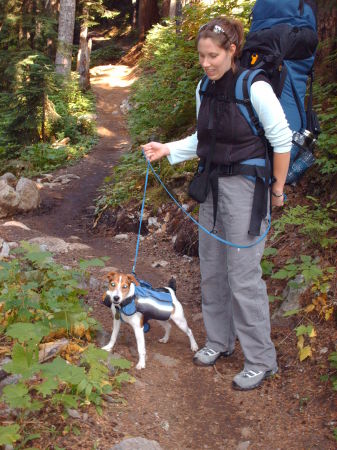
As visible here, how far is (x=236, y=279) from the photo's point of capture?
371cm

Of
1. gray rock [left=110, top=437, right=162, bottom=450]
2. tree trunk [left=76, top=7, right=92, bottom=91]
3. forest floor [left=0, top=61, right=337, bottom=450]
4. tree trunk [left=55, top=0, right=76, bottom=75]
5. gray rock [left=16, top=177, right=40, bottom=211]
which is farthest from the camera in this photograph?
tree trunk [left=76, top=7, right=92, bottom=91]

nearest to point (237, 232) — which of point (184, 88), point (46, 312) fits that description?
point (46, 312)

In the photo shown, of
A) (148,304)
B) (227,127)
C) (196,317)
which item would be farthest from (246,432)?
(227,127)

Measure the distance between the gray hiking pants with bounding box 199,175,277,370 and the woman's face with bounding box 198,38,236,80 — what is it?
2.45 feet

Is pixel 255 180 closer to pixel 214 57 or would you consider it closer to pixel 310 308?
pixel 214 57

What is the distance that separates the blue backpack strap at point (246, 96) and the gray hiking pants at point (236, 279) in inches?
16.4

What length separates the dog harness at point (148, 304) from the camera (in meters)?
3.93

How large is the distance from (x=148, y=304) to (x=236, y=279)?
789 millimetres

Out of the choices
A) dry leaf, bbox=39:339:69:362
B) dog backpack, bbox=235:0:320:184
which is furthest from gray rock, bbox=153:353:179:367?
dog backpack, bbox=235:0:320:184

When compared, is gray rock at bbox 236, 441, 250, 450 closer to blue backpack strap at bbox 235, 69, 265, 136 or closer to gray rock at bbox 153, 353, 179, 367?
gray rock at bbox 153, 353, 179, 367

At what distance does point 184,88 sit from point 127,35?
27.0m

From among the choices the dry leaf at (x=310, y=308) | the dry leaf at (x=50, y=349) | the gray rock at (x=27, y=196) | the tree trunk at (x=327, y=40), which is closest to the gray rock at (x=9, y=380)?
the dry leaf at (x=50, y=349)

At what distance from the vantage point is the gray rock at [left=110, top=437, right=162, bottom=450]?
291 cm

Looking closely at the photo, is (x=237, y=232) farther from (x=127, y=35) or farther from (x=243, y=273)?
(x=127, y=35)
